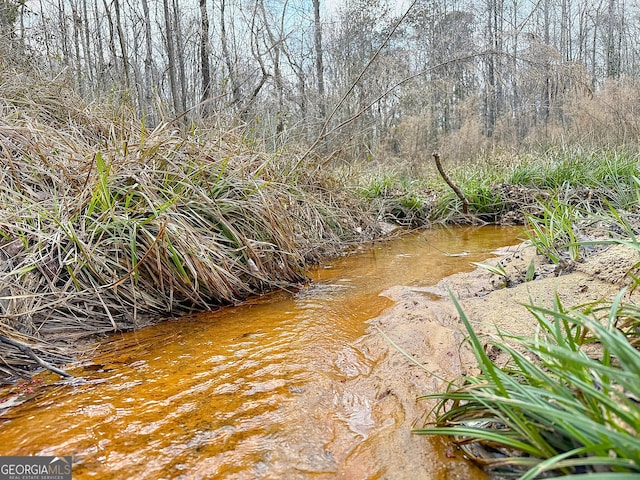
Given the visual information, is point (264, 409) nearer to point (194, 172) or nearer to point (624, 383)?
point (624, 383)

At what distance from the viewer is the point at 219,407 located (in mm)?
1036

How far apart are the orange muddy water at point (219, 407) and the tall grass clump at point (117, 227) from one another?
198mm

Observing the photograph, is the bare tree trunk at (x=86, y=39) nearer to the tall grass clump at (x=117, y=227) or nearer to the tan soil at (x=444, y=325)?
the tall grass clump at (x=117, y=227)

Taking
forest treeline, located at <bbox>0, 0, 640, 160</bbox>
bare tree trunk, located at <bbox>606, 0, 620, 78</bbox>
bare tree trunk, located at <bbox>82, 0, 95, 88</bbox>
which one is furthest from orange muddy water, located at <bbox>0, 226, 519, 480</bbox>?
bare tree trunk, located at <bbox>606, 0, 620, 78</bbox>

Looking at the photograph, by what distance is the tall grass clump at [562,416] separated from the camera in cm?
51

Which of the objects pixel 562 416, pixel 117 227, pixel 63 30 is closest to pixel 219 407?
pixel 562 416

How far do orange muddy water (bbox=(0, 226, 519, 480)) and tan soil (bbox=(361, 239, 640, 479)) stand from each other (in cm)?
3

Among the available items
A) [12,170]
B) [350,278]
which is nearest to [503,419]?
[350,278]

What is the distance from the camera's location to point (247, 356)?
4.50ft

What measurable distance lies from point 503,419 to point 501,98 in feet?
53.3

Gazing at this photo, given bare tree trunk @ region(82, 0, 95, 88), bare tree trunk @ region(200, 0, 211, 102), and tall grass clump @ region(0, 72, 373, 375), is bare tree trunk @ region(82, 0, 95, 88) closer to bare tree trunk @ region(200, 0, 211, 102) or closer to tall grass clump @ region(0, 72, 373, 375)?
Answer: bare tree trunk @ region(200, 0, 211, 102)

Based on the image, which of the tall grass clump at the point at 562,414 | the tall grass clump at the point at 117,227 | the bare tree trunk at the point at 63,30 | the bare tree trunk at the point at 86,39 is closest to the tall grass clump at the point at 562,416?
the tall grass clump at the point at 562,414

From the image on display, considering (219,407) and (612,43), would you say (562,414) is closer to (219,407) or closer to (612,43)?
(219,407)

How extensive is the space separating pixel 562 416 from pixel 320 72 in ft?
29.8
